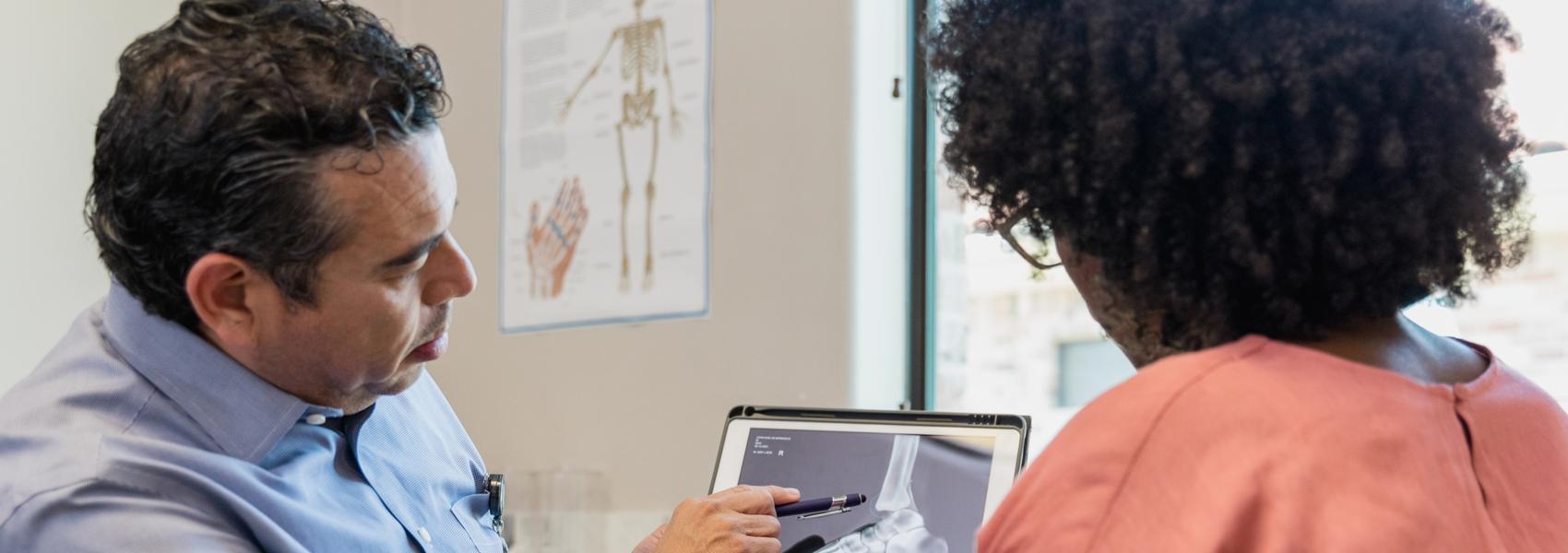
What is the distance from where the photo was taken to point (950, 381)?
6.57 feet

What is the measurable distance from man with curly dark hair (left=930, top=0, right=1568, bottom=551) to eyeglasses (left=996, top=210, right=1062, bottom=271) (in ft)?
0.08

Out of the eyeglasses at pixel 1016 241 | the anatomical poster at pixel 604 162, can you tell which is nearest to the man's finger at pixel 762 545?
the eyeglasses at pixel 1016 241

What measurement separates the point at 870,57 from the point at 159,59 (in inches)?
45.0

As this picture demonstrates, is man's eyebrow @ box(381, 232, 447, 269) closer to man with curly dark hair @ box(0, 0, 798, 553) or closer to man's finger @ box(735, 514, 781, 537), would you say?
man with curly dark hair @ box(0, 0, 798, 553)

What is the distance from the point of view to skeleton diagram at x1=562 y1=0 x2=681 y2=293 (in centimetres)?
211

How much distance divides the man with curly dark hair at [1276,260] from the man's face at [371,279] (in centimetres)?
50

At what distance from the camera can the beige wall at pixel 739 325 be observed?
1932mm

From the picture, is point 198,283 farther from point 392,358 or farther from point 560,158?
point 560,158

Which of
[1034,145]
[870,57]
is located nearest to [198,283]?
[1034,145]

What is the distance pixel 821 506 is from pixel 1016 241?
496 millimetres

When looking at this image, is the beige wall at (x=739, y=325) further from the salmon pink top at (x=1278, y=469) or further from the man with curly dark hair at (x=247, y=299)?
the salmon pink top at (x=1278, y=469)

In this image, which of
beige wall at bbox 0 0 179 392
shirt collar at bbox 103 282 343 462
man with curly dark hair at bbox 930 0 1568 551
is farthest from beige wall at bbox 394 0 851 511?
man with curly dark hair at bbox 930 0 1568 551

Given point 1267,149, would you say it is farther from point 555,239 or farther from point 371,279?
point 555,239

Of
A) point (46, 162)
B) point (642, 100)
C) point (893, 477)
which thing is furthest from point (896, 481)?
point (46, 162)
